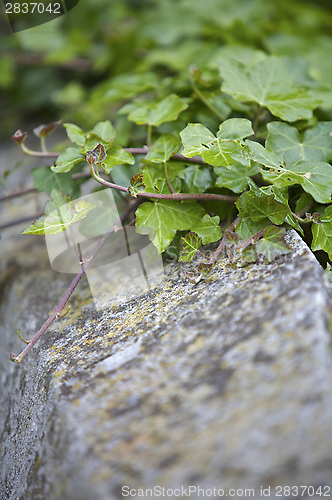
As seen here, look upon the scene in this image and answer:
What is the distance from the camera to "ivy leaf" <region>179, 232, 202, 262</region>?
756 millimetres

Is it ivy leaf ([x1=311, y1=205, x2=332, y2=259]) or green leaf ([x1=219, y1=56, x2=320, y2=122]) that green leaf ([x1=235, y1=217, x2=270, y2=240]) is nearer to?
ivy leaf ([x1=311, y1=205, x2=332, y2=259])

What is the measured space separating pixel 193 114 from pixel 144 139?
0.71 ft

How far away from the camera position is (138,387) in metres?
0.57

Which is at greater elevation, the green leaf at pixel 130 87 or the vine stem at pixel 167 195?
the green leaf at pixel 130 87

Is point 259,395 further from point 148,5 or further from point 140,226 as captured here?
point 148,5

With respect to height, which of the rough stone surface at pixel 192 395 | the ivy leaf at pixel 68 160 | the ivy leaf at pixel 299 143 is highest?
the ivy leaf at pixel 68 160

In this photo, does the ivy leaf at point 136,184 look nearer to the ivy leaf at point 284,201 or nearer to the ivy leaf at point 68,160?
the ivy leaf at point 68,160

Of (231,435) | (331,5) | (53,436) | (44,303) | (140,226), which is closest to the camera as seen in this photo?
(231,435)

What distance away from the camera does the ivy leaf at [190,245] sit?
2.48 ft

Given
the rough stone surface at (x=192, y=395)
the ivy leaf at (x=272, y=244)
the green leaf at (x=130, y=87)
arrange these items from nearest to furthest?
1. the rough stone surface at (x=192, y=395)
2. the ivy leaf at (x=272, y=244)
3. the green leaf at (x=130, y=87)

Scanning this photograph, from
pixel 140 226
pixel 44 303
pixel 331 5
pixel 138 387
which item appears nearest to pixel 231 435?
pixel 138 387

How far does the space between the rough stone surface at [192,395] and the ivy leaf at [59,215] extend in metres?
0.26

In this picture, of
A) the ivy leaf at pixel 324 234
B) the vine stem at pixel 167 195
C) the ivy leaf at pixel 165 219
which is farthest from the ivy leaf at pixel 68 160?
the ivy leaf at pixel 324 234

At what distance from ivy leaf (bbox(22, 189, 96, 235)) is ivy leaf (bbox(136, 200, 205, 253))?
0.13 m
